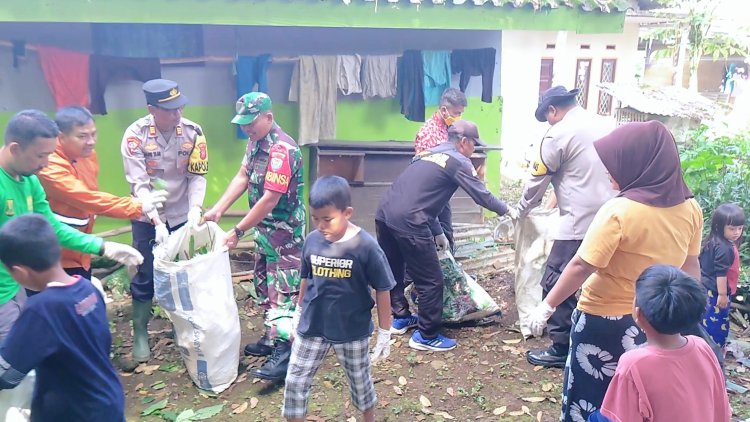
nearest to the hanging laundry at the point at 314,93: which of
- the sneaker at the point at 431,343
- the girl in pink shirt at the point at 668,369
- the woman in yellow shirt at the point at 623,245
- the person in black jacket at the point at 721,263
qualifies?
the sneaker at the point at 431,343

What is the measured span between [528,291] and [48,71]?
4.97 metres

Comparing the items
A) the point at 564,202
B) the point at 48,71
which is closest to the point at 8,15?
the point at 48,71

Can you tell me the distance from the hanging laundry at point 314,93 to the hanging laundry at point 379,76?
430mm

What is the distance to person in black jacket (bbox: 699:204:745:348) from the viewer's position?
4.76 m

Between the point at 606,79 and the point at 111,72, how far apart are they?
14.2 m

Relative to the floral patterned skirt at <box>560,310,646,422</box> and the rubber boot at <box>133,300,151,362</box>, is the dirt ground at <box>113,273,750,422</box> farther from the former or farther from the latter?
the floral patterned skirt at <box>560,310,646,422</box>

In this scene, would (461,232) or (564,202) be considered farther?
(461,232)

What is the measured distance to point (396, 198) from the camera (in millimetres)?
4980

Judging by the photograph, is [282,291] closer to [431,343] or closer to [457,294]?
[431,343]

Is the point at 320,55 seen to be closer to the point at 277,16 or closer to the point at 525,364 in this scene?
the point at 277,16

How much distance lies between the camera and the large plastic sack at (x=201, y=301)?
13.1 feet

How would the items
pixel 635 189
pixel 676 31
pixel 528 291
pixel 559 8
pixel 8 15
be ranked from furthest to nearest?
pixel 676 31 < pixel 559 8 < pixel 528 291 < pixel 8 15 < pixel 635 189

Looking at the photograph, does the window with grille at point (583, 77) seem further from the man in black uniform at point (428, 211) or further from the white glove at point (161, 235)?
the white glove at point (161, 235)

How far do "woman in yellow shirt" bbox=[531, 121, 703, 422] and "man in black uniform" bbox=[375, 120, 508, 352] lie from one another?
1800 millimetres
